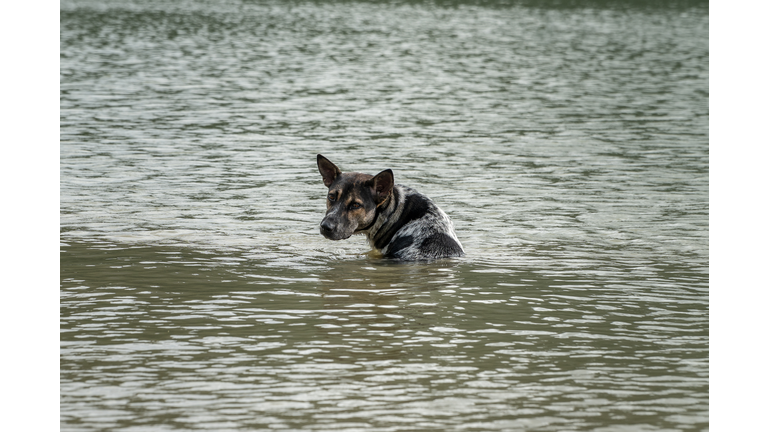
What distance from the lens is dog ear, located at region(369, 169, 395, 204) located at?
14.3m

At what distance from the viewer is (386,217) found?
14.9m

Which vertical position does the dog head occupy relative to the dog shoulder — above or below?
above

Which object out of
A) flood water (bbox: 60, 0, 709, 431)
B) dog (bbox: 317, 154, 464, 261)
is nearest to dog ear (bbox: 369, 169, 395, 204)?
dog (bbox: 317, 154, 464, 261)

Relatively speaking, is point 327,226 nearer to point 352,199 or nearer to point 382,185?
point 352,199

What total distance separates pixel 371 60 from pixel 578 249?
93.1 ft

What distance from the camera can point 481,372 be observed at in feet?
32.1

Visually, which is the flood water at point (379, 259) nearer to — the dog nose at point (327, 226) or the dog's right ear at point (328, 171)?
the dog nose at point (327, 226)

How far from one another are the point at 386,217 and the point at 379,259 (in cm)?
58

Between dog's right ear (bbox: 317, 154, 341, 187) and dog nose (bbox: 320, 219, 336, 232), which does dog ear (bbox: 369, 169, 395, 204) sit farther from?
dog nose (bbox: 320, 219, 336, 232)

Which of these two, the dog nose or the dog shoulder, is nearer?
the dog nose

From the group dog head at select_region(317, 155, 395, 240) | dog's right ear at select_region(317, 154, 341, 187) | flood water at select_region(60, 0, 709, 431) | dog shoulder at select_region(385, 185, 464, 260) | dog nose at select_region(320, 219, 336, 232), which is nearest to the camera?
flood water at select_region(60, 0, 709, 431)

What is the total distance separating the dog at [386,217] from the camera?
567 inches

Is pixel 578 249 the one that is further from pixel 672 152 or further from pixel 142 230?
pixel 672 152

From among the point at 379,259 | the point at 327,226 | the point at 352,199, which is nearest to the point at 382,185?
the point at 352,199
